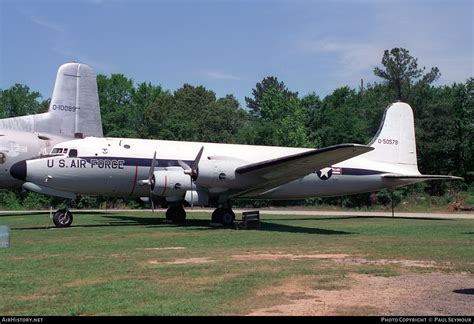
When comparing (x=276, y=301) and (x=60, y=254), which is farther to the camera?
(x=60, y=254)

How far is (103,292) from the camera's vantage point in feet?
26.9

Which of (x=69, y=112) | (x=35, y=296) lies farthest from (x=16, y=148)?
(x=35, y=296)

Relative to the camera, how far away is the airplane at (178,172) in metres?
20.5

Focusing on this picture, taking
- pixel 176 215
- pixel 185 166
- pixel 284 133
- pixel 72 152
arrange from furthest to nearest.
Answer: pixel 284 133 < pixel 176 215 < pixel 185 166 < pixel 72 152

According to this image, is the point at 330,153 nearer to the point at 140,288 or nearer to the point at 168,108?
the point at 140,288

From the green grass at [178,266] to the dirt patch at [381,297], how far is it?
0.32 meters

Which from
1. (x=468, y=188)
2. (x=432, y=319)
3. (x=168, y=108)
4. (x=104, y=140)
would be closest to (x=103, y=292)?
(x=432, y=319)

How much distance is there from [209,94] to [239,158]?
206 ft

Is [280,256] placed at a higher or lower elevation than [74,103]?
lower

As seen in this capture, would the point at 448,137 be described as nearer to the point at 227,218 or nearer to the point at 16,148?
the point at 227,218

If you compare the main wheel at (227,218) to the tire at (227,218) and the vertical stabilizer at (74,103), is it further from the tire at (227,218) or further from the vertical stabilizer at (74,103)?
the vertical stabilizer at (74,103)

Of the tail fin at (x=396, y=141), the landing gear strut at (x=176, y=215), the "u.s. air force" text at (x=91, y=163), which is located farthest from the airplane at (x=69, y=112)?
the tail fin at (x=396, y=141)

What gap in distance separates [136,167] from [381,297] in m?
15.6

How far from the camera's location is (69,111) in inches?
1293
